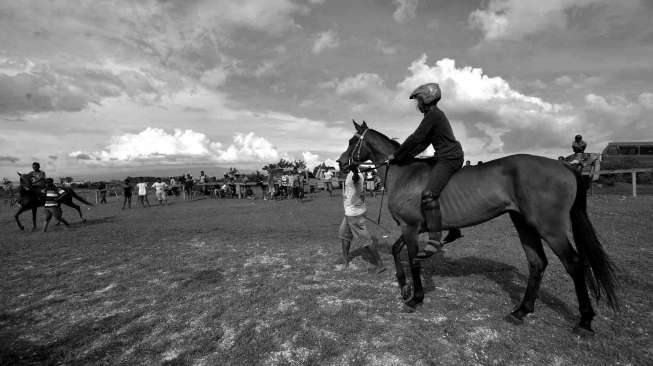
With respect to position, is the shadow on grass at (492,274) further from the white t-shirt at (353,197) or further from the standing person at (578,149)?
the standing person at (578,149)

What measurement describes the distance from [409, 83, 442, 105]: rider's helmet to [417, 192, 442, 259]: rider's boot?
143 cm

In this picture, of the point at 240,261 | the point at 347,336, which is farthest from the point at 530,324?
the point at 240,261

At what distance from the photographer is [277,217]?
1517cm

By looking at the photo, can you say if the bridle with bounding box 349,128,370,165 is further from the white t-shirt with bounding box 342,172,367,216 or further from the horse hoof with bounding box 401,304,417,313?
the horse hoof with bounding box 401,304,417,313

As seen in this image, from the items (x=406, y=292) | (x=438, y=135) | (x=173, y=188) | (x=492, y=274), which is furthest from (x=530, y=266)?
(x=173, y=188)

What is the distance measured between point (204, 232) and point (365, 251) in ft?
22.3

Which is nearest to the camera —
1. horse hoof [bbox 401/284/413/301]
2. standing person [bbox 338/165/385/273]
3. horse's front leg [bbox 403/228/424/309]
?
horse's front leg [bbox 403/228/424/309]

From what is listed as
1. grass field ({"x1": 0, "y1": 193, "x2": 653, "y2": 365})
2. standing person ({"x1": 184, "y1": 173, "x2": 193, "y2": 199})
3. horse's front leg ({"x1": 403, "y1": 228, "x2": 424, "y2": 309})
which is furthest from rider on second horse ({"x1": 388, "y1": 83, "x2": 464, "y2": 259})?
standing person ({"x1": 184, "y1": 173, "x2": 193, "y2": 199})

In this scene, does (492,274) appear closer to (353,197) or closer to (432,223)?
(432,223)

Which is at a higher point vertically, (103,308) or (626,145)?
(626,145)

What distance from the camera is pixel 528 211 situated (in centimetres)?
405

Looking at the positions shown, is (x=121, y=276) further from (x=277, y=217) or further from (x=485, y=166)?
(x=277, y=217)

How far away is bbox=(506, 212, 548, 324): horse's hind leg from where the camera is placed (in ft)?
13.5

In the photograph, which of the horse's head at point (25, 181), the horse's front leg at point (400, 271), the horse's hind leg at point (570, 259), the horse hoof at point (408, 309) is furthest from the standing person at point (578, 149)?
the horse's head at point (25, 181)
